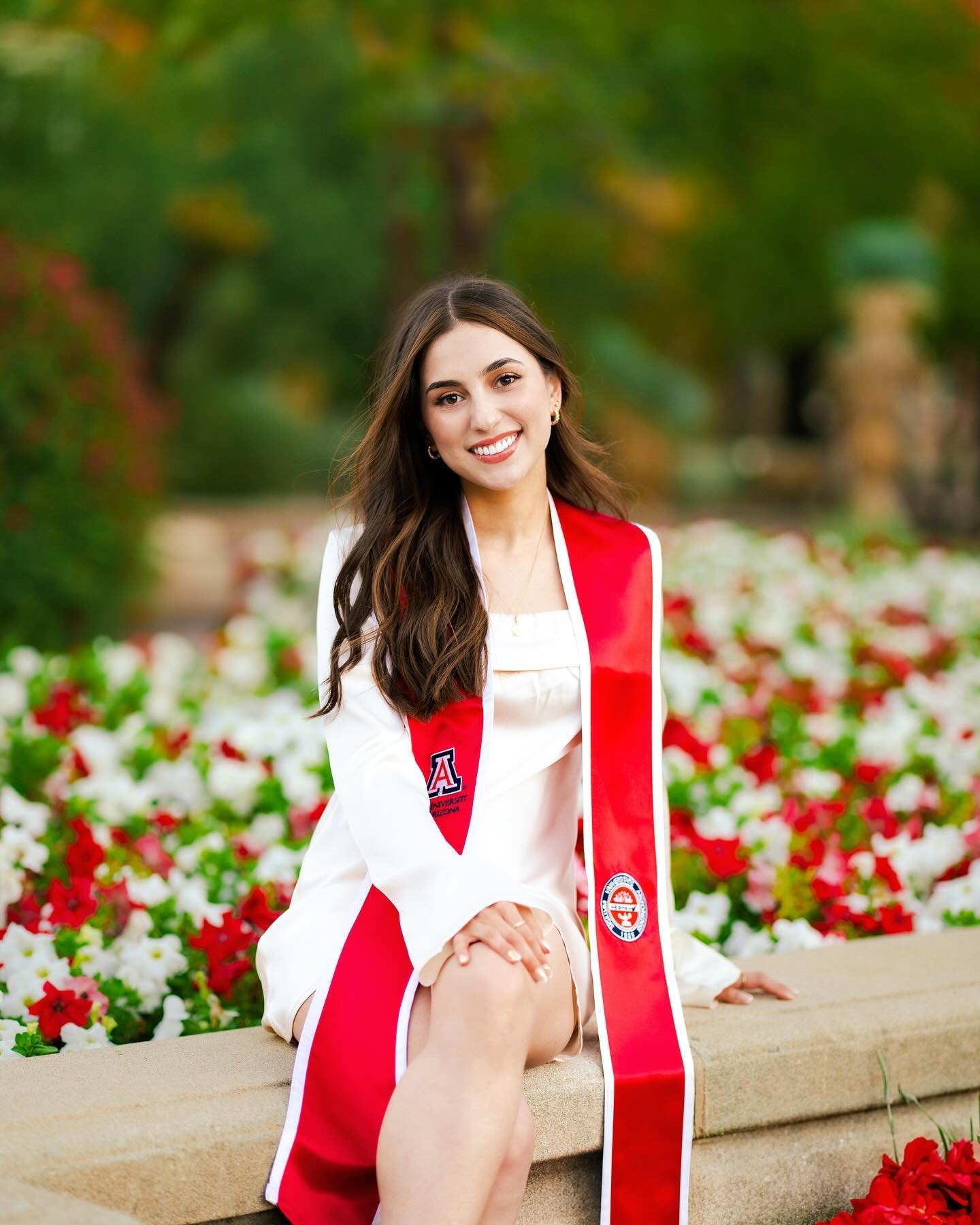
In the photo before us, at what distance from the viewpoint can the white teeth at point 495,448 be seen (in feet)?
8.67

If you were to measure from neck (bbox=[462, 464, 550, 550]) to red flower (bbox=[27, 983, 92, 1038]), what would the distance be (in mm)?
1091

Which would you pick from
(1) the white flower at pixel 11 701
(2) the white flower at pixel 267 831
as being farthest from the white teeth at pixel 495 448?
(1) the white flower at pixel 11 701

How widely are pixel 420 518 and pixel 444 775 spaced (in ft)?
1.62

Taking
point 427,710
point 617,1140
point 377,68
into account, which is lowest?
point 617,1140

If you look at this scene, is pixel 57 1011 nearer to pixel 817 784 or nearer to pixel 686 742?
pixel 686 742

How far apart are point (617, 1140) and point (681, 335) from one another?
22077mm

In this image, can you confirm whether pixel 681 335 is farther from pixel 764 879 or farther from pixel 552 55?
pixel 764 879

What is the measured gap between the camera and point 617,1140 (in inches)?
92.5

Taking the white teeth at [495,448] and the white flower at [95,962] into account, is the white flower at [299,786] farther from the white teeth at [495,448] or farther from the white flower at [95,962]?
the white teeth at [495,448]

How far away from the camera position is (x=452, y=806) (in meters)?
2.49

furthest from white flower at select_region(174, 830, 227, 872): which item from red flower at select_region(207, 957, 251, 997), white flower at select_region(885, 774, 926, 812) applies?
white flower at select_region(885, 774, 926, 812)

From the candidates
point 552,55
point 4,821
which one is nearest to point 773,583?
point 4,821

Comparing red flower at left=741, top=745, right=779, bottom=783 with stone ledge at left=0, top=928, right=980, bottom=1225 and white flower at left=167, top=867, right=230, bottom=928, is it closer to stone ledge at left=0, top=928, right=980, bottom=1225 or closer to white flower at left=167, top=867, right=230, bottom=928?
stone ledge at left=0, top=928, right=980, bottom=1225

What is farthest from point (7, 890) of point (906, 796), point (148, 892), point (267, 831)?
point (906, 796)
